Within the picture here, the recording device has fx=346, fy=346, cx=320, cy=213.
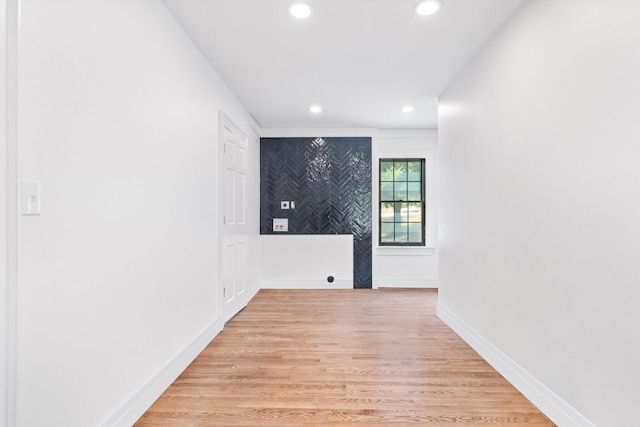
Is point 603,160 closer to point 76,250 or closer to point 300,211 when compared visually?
point 76,250

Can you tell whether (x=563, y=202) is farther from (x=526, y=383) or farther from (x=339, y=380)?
(x=339, y=380)

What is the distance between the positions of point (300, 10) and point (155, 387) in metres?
2.57

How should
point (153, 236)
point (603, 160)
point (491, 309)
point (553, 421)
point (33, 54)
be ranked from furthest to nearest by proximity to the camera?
point (491, 309) < point (153, 236) < point (553, 421) < point (603, 160) < point (33, 54)

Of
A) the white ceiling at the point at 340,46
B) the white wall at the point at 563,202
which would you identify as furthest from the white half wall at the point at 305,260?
the white wall at the point at 563,202

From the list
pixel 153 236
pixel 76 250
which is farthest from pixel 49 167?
pixel 153 236

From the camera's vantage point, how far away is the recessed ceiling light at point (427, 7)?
7.26 feet

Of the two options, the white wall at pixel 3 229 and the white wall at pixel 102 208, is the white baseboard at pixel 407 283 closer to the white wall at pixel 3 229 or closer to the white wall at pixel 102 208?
the white wall at pixel 102 208

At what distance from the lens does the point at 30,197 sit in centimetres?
123

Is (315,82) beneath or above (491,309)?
above

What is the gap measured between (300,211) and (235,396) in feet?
11.7

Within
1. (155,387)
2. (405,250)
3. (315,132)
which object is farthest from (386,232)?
(155,387)

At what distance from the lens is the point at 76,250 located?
1478mm

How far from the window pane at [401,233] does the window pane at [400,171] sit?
2.53 ft

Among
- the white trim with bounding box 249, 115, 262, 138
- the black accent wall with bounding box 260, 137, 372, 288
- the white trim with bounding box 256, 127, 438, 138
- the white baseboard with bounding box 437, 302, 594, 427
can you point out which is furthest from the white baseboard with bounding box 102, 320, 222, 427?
the white trim with bounding box 256, 127, 438, 138
